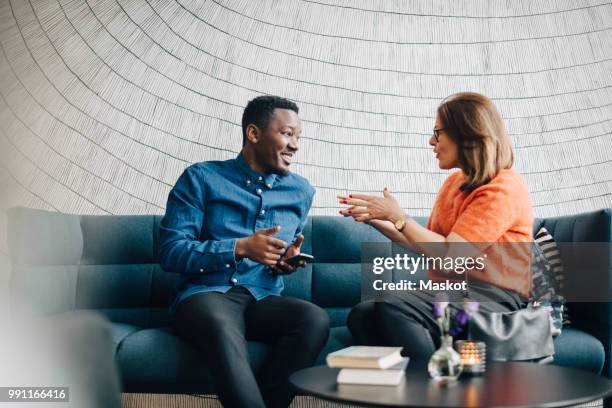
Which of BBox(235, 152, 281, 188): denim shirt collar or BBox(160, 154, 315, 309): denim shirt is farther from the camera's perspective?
BBox(235, 152, 281, 188): denim shirt collar

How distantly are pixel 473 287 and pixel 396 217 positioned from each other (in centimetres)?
31

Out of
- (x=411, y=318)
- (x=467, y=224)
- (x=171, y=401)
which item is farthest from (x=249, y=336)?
(x=467, y=224)

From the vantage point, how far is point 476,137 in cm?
206

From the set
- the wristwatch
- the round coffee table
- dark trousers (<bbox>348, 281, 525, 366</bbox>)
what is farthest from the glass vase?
the wristwatch

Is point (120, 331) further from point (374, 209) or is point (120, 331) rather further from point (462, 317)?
point (462, 317)

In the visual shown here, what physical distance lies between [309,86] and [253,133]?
64 cm

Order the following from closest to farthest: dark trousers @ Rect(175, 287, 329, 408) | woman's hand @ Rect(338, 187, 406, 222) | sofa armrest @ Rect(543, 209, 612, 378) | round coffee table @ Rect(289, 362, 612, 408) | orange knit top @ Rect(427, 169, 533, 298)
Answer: round coffee table @ Rect(289, 362, 612, 408) < dark trousers @ Rect(175, 287, 329, 408) < orange knit top @ Rect(427, 169, 533, 298) < woman's hand @ Rect(338, 187, 406, 222) < sofa armrest @ Rect(543, 209, 612, 378)

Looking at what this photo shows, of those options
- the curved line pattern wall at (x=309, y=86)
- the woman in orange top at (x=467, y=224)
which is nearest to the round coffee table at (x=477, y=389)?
the woman in orange top at (x=467, y=224)

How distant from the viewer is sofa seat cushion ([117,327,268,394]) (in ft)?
6.22

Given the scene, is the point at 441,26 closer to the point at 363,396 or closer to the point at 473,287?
the point at 473,287

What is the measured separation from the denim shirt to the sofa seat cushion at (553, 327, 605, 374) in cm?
92

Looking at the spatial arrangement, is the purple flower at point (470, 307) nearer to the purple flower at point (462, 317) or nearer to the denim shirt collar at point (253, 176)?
the purple flower at point (462, 317)

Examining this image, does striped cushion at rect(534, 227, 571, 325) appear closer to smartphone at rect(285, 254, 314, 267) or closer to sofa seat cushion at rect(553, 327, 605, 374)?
sofa seat cushion at rect(553, 327, 605, 374)

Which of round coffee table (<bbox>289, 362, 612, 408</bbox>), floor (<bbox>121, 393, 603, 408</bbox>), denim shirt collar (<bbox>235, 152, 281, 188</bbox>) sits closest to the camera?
round coffee table (<bbox>289, 362, 612, 408</bbox>)
